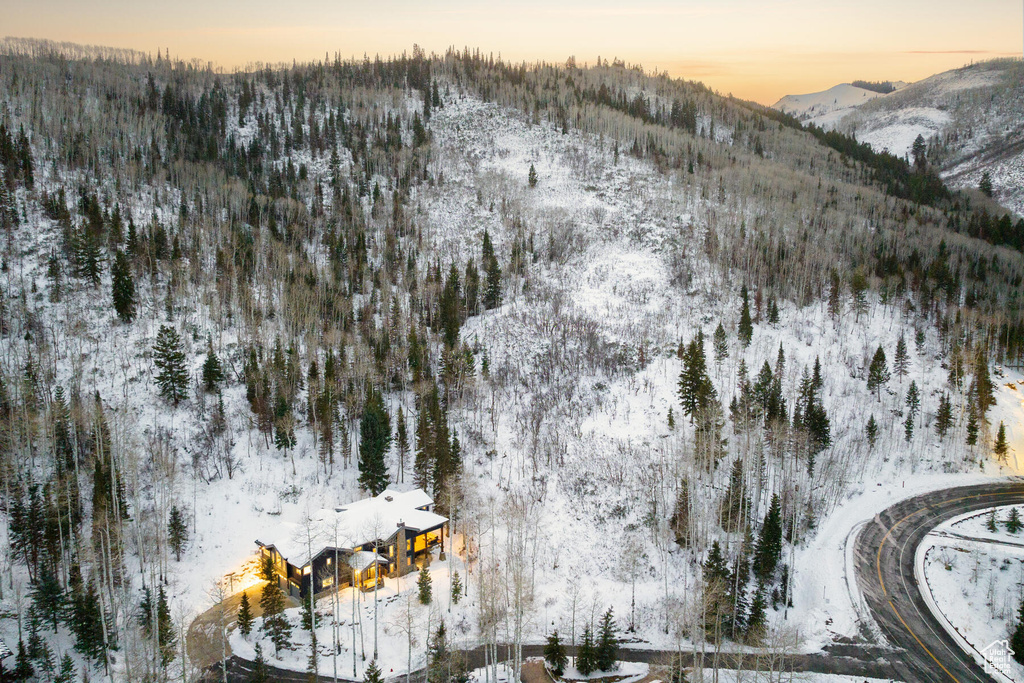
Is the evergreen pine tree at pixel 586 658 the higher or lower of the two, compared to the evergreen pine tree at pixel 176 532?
lower

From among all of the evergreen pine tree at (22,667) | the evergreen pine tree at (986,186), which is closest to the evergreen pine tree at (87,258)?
the evergreen pine tree at (22,667)

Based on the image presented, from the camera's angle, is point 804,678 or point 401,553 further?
point 401,553

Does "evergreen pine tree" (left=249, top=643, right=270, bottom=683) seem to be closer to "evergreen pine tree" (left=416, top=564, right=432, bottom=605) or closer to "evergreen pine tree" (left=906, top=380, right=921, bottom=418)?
"evergreen pine tree" (left=416, top=564, right=432, bottom=605)

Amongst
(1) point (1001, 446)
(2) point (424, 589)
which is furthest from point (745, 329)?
(2) point (424, 589)

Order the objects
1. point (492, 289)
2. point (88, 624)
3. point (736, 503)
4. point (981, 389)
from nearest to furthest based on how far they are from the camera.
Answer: point (88, 624) < point (736, 503) < point (981, 389) < point (492, 289)

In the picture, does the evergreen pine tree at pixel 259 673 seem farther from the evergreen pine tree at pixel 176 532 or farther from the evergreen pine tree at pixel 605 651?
the evergreen pine tree at pixel 605 651

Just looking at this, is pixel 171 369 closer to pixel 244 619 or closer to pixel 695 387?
pixel 244 619

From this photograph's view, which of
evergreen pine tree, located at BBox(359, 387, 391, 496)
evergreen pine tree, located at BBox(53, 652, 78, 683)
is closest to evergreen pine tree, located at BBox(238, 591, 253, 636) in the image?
evergreen pine tree, located at BBox(53, 652, 78, 683)
